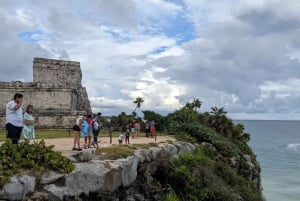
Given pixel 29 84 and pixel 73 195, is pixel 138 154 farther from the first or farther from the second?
pixel 29 84

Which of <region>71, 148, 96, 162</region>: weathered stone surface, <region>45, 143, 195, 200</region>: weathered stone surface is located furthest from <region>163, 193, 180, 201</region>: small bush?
<region>71, 148, 96, 162</region>: weathered stone surface

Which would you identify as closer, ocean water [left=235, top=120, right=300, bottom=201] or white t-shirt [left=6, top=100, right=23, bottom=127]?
white t-shirt [left=6, top=100, right=23, bottom=127]

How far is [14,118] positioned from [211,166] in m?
10.00

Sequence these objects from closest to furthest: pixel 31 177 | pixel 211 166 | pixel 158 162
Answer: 1. pixel 31 177
2. pixel 158 162
3. pixel 211 166

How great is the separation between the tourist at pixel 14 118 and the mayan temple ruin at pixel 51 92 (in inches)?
766

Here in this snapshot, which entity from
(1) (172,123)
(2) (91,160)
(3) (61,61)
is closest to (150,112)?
(1) (172,123)

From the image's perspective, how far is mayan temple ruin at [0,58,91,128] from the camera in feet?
92.6

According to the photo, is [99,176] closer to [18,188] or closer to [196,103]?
[18,188]

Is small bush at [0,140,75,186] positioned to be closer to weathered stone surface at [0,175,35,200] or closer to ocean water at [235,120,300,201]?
weathered stone surface at [0,175,35,200]

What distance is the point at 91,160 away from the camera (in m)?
9.13

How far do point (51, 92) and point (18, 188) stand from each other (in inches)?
928

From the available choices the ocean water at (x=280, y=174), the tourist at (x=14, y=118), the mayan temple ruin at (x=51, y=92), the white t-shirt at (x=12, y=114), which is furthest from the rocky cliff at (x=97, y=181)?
the ocean water at (x=280, y=174)

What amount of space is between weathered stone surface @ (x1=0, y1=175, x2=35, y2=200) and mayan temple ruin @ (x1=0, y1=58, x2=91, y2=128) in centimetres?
2107

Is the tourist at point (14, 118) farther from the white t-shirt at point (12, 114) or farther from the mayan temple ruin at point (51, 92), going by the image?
the mayan temple ruin at point (51, 92)
